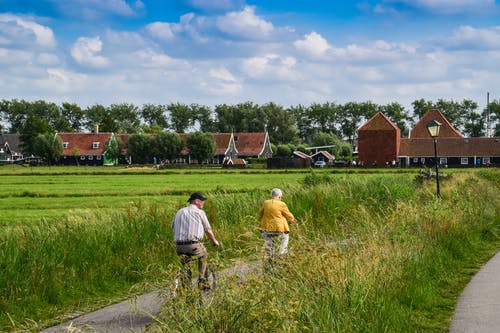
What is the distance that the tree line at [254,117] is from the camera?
5531 inches

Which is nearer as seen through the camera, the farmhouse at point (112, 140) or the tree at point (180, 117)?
the farmhouse at point (112, 140)

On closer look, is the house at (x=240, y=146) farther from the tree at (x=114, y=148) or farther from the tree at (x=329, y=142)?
the tree at (x=114, y=148)

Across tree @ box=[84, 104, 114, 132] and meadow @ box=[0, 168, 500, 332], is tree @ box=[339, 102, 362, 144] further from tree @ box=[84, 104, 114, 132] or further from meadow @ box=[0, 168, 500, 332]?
meadow @ box=[0, 168, 500, 332]

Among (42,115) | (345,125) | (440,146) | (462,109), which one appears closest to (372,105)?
(345,125)

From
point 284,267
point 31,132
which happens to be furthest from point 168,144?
point 284,267

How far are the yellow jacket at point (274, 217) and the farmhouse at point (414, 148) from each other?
84715 mm

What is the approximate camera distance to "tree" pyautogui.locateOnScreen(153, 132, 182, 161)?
107m

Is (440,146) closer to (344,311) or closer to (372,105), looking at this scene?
(372,105)

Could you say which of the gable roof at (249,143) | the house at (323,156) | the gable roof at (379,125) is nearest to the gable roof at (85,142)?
the gable roof at (249,143)

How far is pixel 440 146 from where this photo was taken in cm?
9969

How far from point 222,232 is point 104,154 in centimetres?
10752

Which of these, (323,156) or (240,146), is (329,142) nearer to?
(323,156)

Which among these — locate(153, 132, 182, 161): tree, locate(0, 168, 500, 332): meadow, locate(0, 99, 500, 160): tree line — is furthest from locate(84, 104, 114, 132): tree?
locate(0, 168, 500, 332): meadow

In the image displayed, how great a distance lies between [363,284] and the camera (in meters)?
8.72
